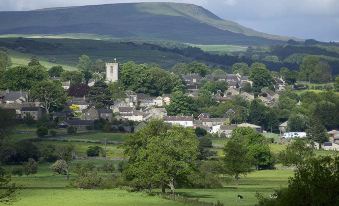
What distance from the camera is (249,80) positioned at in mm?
177125

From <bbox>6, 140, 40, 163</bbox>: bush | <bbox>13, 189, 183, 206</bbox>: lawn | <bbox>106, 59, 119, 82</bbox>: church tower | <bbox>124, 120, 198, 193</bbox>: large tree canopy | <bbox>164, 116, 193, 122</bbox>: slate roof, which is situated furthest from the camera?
<bbox>106, 59, 119, 82</bbox>: church tower

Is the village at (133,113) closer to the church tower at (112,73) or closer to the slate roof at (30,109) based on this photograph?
the slate roof at (30,109)

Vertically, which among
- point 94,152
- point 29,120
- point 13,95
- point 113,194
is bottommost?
point 94,152

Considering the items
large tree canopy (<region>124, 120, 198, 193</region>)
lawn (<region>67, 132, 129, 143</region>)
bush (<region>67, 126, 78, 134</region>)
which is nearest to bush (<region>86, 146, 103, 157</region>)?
lawn (<region>67, 132, 129, 143</region>)

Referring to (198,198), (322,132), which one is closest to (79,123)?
(322,132)

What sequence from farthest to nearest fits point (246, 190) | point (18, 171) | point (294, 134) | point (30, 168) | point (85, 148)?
point (294, 134)
point (85, 148)
point (18, 171)
point (30, 168)
point (246, 190)

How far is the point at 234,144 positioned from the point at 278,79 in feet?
339

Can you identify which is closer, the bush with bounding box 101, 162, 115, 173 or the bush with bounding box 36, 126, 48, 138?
the bush with bounding box 101, 162, 115, 173

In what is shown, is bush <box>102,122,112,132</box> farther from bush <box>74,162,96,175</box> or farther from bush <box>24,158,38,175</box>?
bush <box>74,162,96,175</box>

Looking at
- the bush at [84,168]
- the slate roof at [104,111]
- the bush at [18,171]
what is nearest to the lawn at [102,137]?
the slate roof at [104,111]

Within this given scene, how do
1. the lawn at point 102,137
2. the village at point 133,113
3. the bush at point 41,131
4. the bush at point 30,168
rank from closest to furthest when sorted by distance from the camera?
the bush at point 30,168 → the bush at point 41,131 → the lawn at point 102,137 → the village at point 133,113

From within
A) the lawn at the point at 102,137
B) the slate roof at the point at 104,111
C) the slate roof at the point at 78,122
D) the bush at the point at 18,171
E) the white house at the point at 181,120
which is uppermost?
the slate roof at the point at 104,111

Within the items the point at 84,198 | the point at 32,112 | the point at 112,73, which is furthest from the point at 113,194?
the point at 112,73

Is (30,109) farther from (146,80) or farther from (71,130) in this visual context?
(146,80)
